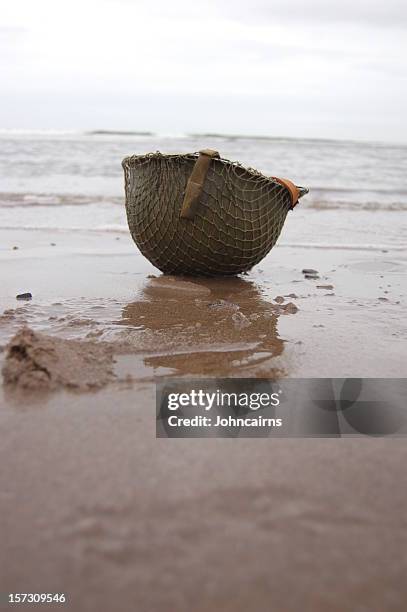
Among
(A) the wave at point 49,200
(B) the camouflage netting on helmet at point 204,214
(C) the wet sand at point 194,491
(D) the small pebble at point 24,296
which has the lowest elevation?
(C) the wet sand at point 194,491

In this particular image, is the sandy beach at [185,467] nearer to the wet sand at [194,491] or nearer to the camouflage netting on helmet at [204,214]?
the wet sand at [194,491]

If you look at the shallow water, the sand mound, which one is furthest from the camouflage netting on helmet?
the shallow water

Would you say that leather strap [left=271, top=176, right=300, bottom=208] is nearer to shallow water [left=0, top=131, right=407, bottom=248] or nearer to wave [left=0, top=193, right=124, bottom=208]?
shallow water [left=0, top=131, right=407, bottom=248]

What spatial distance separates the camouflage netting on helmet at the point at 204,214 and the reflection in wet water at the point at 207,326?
0.16 meters

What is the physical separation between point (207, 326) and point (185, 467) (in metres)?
1.28

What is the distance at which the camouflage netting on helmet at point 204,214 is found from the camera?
3463 millimetres

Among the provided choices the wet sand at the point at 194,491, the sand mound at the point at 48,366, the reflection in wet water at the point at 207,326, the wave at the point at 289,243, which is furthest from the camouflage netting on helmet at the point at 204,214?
the wave at the point at 289,243

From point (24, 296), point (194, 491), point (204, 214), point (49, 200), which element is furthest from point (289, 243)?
point (194, 491)

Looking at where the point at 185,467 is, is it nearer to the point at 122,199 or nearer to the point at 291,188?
the point at 291,188

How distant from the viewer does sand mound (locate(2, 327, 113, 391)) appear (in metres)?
2.09

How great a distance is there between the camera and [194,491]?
155 centimetres

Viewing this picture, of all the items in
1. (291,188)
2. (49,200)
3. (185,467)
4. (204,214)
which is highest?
(291,188)

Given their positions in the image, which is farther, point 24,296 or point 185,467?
point 24,296

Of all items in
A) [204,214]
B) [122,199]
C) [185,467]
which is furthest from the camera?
[122,199]
